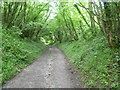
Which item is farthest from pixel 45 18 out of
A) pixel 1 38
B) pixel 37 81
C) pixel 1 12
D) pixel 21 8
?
pixel 37 81

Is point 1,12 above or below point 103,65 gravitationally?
above

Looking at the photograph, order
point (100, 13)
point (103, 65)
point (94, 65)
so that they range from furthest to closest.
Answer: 1. point (100, 13)
2. point (94, 65)
3. point (103, 65)

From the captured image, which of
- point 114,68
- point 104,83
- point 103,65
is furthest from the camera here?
point 103,65

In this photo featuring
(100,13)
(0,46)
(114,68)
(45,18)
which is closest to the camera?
(114,68)

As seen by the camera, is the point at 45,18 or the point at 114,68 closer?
the point at 114,68

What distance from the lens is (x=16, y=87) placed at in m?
5.34

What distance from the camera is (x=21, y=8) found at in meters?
14.0

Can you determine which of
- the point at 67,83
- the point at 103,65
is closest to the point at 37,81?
the point at 67,83

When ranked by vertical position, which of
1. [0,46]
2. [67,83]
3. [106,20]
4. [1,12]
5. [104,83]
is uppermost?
[1,12]

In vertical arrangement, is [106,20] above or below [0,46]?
above

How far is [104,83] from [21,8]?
41.5 feet

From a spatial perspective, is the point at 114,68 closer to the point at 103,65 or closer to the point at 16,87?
the point at 103,65

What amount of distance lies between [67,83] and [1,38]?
648 centimetres

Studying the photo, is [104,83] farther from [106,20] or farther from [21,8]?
[21,8]
